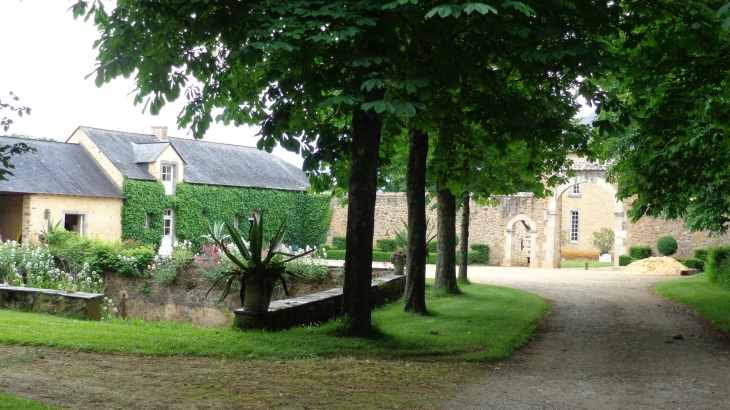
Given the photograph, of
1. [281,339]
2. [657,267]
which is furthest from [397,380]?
[657,267]

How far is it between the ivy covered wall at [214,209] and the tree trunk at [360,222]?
22764mm

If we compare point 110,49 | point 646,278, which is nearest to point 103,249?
point 110,49

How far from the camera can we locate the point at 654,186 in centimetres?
1273

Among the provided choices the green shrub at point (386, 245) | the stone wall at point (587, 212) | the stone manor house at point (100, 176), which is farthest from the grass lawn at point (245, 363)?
the stone wall at point (587, 212)

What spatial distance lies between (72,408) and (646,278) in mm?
23724

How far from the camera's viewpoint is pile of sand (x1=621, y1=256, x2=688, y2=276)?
27.6 m

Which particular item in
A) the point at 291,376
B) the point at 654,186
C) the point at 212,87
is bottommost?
the point at 291,376

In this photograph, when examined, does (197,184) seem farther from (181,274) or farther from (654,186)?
(654,186)

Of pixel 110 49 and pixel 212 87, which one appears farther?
pixel 212 87

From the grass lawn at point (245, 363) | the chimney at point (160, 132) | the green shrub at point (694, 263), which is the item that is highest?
the chimney at point (160, 132)

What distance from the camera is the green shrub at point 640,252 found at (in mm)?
32062

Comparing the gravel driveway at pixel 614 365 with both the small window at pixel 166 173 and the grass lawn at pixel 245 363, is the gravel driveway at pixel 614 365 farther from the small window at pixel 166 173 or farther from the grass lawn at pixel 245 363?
the small window at pixel 166 173

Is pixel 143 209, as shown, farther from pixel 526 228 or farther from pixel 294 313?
pixel 294 313

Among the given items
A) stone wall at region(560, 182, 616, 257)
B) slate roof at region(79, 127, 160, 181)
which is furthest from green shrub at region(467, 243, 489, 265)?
slate roof at region(79, 127, 160, 181)
